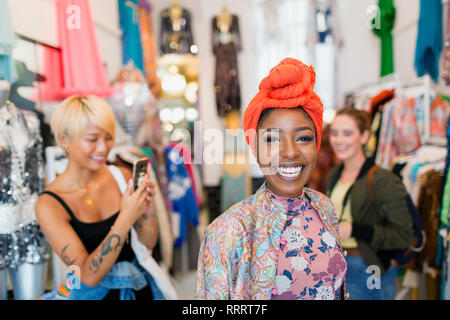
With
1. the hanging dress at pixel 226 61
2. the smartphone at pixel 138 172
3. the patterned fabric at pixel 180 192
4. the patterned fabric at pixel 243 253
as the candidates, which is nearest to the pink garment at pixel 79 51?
the smartphone at pixel 138 172

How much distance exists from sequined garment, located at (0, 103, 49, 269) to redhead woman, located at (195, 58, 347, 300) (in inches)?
24.7

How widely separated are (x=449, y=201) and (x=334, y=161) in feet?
1.85

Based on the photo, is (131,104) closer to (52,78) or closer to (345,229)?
(52,78)

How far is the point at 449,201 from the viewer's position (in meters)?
1.38

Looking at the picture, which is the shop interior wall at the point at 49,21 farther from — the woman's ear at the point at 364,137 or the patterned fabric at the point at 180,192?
the woman's ear at the point at 364,137

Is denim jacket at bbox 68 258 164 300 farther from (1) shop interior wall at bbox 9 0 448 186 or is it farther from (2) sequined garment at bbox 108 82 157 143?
(2) sequined garment at bbox 108 82 157 143

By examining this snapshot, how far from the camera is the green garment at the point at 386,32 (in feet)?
3.41

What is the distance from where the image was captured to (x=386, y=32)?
1.19 metres

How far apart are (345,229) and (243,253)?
0.45 metres

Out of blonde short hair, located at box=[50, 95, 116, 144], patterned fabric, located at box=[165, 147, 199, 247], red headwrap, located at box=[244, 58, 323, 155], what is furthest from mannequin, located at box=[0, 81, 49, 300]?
red headwrap, located at box=[244, 58, 323, 155]

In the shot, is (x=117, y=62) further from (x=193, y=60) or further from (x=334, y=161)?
(x=334, y=161)

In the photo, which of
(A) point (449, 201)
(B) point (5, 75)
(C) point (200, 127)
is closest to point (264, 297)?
(C) point (200, 127)

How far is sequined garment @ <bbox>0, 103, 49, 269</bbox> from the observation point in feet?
3.06

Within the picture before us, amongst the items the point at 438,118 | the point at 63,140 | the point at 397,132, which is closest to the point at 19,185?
the point at 63,140
